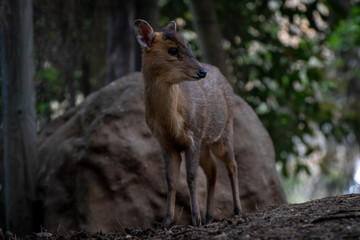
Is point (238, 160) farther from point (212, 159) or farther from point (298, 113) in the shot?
point (298, 113)

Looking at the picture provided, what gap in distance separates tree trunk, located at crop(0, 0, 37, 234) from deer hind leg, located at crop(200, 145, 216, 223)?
7.63ft

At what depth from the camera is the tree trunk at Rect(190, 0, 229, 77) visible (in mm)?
9688

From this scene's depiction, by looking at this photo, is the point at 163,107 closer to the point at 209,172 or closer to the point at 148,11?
the point at 209,172

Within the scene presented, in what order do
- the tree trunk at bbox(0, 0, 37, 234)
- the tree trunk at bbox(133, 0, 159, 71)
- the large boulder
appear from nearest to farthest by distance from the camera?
the large boulder → the tree trunk at bbox(0, 0, 37, 234) → the tree trunk at bbox(133, 0, 159, 71)

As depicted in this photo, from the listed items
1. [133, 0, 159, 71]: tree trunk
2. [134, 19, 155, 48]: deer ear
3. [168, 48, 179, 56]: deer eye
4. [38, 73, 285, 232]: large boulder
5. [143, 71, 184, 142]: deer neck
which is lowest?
[38, 73, 285, 232]: large boulder

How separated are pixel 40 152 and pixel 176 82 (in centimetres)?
313

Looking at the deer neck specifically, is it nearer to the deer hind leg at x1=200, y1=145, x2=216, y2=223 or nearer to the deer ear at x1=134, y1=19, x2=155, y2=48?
the deer ear at x1=134, y1=19, x2=155, y2=48

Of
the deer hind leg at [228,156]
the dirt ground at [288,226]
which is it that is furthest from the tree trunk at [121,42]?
the dirt ground at [288,226]

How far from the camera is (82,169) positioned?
7.00 metres

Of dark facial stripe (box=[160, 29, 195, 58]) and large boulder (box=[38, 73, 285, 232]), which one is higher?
dark facial stripe (box=[160, 29, 195, 58])

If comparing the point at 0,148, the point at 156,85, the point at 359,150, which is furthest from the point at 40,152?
the point at 359,150

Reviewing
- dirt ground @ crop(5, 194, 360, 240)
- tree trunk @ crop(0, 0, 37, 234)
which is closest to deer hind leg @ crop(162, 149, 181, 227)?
dirt ground @ crop(5, 194, 360, 240)

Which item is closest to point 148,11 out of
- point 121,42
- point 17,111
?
point 121,42

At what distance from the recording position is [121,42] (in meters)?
9.48
